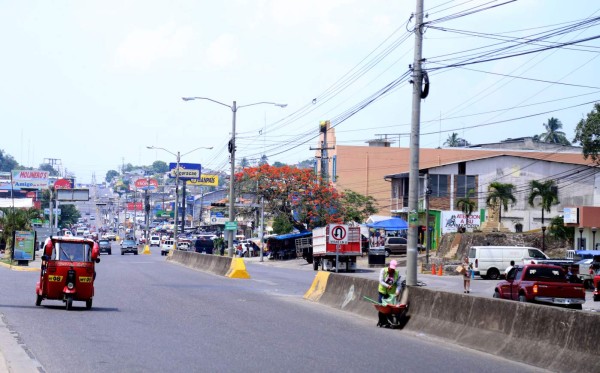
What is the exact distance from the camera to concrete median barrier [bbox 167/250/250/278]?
45875mm

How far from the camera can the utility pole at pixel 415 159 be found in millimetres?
21438

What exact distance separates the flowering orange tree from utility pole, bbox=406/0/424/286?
59.1 metres

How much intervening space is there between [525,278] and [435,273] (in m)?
28.3

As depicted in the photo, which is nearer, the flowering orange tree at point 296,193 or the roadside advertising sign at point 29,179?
the flowering orange tree at point 296,193

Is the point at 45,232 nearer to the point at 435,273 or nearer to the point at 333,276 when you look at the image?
the point at 435,273

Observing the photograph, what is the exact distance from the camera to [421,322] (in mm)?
19281

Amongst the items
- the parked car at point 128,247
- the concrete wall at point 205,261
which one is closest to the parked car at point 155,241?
the parked car at point 128,247

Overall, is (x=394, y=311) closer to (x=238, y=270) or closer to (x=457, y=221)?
(x=238, y=270)

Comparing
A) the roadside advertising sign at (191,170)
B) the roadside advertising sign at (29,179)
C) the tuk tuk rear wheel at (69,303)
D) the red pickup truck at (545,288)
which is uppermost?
the roadside advertising sign at (191,170)

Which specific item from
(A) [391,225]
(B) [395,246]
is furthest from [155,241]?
(B) [395,246]

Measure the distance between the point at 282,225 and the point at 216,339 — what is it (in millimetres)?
75416

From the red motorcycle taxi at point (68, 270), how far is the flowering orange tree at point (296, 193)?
58.9 meters

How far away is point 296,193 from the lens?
8225 centimetres

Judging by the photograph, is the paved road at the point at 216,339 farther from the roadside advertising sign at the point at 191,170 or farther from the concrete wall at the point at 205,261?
the roadside advertising sign at the point at 191,170
